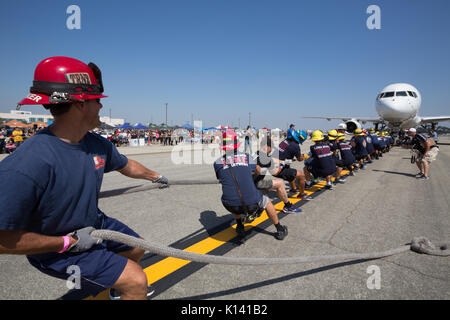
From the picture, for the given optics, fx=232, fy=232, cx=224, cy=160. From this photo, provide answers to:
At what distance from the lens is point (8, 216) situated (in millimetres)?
1118

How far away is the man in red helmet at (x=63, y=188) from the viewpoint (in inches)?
47.8

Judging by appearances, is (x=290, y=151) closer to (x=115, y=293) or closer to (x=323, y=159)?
(x=323, y=159)

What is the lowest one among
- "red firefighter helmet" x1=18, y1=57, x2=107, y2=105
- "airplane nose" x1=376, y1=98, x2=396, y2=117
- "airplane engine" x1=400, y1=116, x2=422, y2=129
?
"red firefighter helmet" x1=18, y1=57, x2=107, y2=105

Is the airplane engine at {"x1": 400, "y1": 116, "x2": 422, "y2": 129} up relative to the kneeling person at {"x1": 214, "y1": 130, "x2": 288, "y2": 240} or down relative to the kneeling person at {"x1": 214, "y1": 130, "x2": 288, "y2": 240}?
up

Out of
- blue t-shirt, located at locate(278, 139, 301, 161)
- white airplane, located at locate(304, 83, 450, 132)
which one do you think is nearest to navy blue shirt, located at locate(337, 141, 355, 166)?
blue t-shirt, located at locate(278, 139, 301, 161)

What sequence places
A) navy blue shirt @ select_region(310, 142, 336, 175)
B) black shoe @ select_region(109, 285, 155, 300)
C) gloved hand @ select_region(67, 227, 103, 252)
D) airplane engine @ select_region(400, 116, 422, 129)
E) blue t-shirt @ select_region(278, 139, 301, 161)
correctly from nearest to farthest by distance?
gloved hand @ select_region(67, 227, 103, 252), black shoe @ select_region(109, 285, 155, 300), blue t-shirt @ select_region(278, 139, 301, 161), navy blue shirt @ select_region(310, 142, 336, 175), airplane engine @ select_region(400, 116, 422, 129)

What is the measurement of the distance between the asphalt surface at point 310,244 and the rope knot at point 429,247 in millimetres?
77

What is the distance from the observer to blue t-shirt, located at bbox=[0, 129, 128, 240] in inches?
45.5

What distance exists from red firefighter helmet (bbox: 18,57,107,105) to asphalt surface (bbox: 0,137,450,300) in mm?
1898

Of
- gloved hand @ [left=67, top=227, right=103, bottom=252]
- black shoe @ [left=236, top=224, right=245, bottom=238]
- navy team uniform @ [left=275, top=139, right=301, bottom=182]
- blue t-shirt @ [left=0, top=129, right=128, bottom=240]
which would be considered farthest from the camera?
navy team uniform @ [left=275, top=139, right=301, bottom=182]

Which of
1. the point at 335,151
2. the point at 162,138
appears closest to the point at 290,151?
the point at 335,151

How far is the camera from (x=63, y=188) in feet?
4.61

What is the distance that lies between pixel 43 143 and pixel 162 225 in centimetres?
282

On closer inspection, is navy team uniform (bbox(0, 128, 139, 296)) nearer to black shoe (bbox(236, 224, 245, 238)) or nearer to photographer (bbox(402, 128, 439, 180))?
black shoe (bbox(236, 224, 245, 238))
